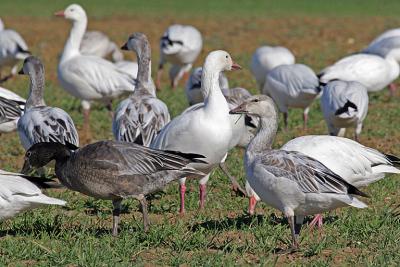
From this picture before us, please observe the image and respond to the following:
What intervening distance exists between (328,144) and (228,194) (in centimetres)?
168

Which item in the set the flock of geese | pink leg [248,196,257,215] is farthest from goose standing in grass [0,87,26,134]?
pink leg [248,196,257,215]

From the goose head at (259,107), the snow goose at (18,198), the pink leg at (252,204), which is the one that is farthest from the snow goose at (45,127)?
the goose head at (259,107)

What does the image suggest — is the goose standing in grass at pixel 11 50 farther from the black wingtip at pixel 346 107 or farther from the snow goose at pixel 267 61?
the black wingtip at pixel 346 107

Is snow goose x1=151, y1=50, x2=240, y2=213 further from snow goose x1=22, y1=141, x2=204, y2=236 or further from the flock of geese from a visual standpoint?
snow goose x1=22, y1=141, x2=204, y2=236

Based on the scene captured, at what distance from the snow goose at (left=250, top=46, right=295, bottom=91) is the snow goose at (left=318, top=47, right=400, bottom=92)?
1.82 meters

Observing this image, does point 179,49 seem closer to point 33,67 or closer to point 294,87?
point 294,87

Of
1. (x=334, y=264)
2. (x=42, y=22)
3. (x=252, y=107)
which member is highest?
(x=252, y=107)

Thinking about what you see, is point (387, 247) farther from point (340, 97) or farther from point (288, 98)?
point (288, 98)

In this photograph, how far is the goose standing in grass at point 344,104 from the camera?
415 inches

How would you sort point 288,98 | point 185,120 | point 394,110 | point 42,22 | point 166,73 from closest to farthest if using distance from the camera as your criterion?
point 185,120 → point 288,98 → point 394,110 → point 166,73 → point 42,22

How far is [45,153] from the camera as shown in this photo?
720 cm

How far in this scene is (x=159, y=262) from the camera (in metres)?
6.15

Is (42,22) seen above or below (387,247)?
below

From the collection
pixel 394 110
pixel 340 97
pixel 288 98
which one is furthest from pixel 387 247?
pixel 394 110
